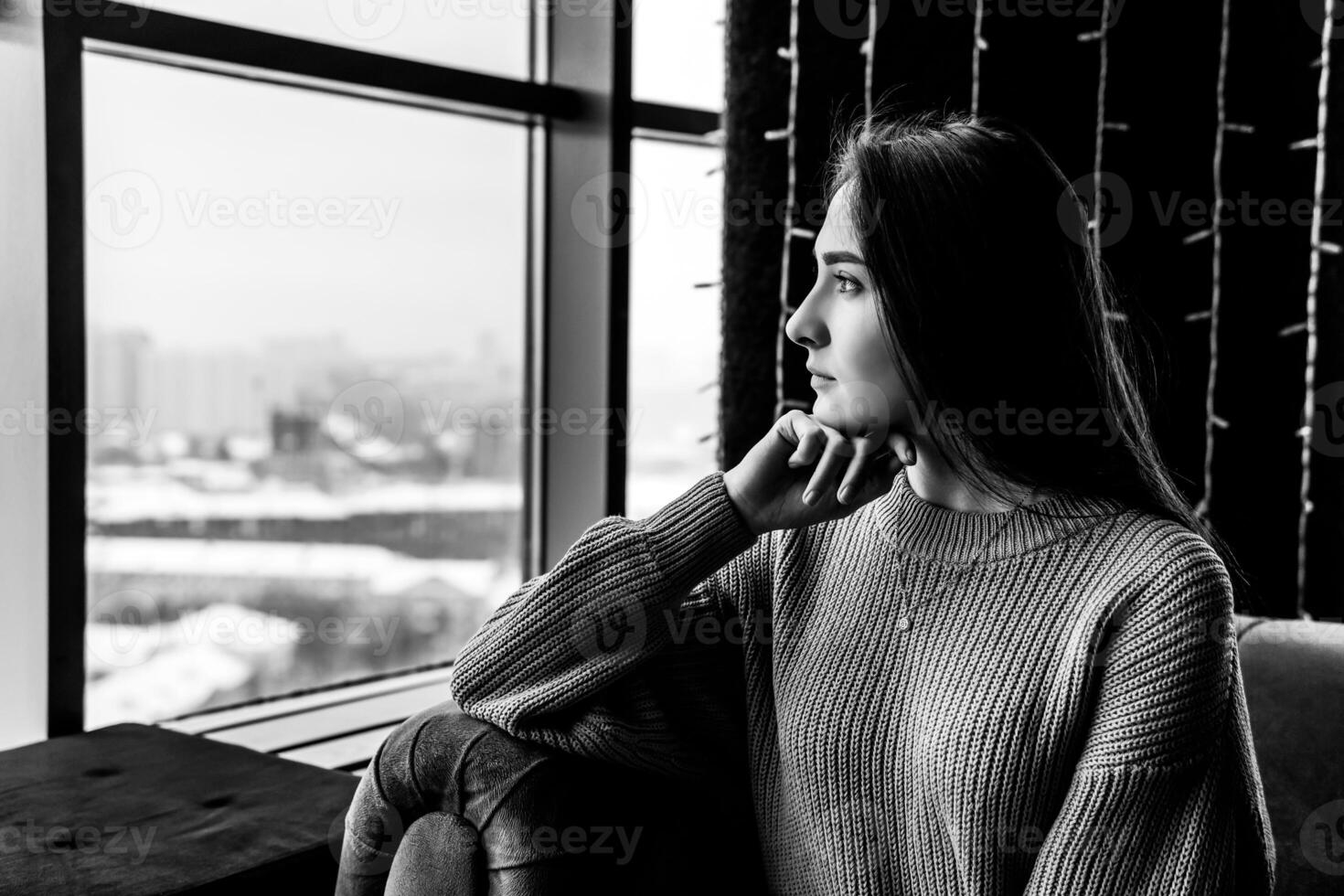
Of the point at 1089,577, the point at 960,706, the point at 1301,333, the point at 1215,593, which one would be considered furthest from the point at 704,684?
the point at 1301,333

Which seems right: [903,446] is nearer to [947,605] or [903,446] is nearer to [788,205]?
[947,605]

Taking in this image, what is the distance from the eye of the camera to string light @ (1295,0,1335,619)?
2.02 m

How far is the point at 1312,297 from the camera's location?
2.08m

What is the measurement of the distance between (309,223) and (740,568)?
1.13 meters

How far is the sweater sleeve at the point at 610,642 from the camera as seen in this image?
1.22 metres

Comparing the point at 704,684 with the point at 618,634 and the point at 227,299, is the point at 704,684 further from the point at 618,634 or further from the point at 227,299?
the point at 227,299

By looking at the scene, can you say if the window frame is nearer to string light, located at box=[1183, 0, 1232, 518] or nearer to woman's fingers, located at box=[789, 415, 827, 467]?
string light, located at box=[1183, 0, 1232, 518]

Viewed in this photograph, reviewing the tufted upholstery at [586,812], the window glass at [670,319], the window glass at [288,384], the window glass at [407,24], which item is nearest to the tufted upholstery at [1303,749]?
the tufted upholstery at [586,812]

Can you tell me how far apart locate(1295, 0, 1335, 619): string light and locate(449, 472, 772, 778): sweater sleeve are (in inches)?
51.1

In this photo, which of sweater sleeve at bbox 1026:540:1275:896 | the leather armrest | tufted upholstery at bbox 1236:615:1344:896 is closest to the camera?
sweater sleeve at bbox 1026:540:1275:896

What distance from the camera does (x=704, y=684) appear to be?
4.46ft

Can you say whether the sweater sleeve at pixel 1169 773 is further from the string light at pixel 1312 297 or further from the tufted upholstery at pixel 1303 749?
the string light at pixel 1312 297

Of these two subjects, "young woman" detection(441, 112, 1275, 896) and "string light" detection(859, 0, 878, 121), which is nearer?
"young woman" detection(441, 112, 1275, 896)


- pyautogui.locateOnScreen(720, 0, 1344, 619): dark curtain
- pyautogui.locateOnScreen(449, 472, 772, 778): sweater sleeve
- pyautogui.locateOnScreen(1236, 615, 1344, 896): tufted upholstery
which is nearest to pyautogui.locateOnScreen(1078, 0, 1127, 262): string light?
pyautogui.locateOnScreen(720, 0, 1344, 619): dark curtain
